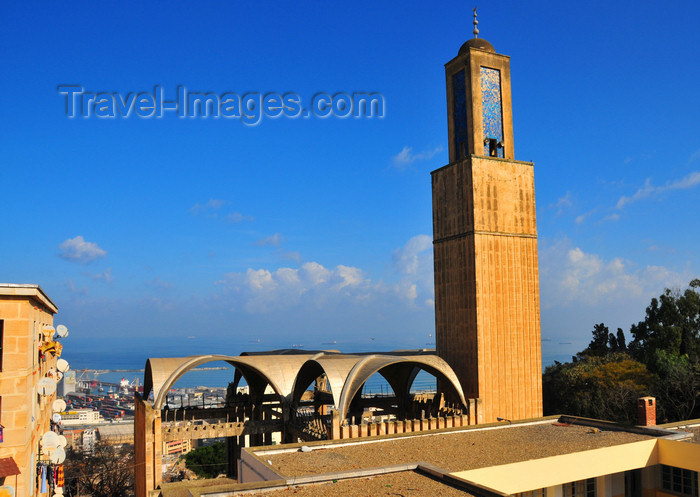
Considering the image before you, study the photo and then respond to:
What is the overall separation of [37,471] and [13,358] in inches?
186

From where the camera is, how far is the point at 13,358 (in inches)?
544

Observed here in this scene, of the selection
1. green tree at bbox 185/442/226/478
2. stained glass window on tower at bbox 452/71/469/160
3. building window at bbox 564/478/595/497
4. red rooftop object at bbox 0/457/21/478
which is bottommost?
green tree at bbox 185/442/226/478

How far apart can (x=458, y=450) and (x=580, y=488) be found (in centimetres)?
415

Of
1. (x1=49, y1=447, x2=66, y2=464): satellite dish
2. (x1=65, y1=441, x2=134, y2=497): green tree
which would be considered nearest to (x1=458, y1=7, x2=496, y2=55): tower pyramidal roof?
(x1=49, y1=447, x2=66, y2=464): satellite dish

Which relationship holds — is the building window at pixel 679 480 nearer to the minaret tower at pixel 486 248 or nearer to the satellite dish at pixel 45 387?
the minaret tower at pixel 486 248

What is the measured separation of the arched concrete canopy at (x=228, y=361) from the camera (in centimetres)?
2072

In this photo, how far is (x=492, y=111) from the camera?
83.5 feet

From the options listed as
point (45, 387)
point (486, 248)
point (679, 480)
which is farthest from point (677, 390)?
point (45, 387)

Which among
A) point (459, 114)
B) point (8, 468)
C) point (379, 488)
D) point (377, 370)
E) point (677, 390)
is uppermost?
point (459, 114)

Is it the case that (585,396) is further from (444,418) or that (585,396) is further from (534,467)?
(534,467)

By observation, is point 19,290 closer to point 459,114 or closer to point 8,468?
point 8,468

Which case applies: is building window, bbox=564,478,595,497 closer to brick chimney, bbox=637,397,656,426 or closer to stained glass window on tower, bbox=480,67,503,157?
brick chimney, bbox=637,397,656,426

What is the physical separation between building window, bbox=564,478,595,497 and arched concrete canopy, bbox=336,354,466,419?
6.07m

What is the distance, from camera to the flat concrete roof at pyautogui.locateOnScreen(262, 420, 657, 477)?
45.0ft
